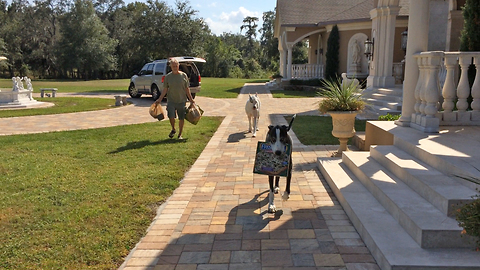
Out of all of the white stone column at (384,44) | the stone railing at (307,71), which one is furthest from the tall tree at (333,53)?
the white stone column at (384,44)

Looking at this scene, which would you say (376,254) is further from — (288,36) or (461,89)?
(288,36)

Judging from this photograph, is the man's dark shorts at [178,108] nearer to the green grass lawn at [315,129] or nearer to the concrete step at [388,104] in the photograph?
the green grass lawn at [315,129]

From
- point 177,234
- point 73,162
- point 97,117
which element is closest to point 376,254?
point 177,234

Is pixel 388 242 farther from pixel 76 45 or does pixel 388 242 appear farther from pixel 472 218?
pixel 76 45

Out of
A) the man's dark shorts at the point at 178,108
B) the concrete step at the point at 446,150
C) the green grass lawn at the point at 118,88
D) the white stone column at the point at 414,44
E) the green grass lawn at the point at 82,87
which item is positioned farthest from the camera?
the green grass lawn at the point at 82,87

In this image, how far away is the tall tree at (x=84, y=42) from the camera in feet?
151

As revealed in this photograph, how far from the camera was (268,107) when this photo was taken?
16062mm

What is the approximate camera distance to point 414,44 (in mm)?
6145

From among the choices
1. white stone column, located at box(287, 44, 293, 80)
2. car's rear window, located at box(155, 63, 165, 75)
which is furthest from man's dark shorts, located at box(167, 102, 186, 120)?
white stone column, located at box(287, 44, 293, 80)

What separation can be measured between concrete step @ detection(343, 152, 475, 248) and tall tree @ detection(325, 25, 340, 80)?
19300mm

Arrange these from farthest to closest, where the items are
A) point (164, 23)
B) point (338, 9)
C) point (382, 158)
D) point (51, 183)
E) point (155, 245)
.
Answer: point (338, 9), point (164, 23), point (51, 183), point (382, 158), point (155, 245)

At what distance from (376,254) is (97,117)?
11.8m

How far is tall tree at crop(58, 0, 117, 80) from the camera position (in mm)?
46000

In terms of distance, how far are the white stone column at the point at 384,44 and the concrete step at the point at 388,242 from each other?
11233 millimetres
